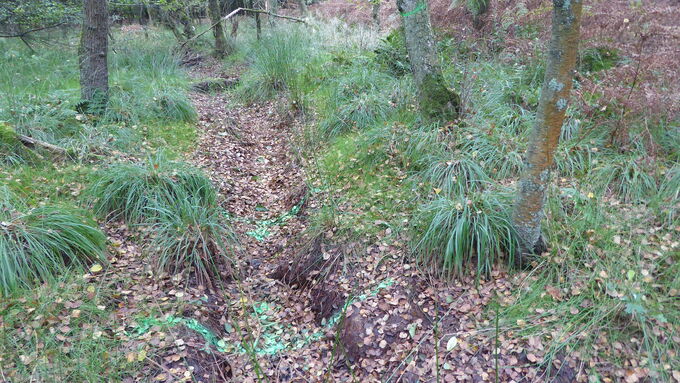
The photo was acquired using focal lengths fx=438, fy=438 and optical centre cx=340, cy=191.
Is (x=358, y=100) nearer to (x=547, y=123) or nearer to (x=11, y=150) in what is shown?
(x=547, y=123)

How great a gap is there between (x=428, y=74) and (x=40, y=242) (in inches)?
171

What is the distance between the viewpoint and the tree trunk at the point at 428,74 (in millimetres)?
5227

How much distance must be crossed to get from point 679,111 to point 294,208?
421cm

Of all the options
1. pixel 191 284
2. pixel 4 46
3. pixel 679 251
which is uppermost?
pixel 4 46

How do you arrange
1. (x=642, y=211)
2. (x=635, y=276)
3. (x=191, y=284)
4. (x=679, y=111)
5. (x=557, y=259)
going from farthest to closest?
(x=679, y=111) < (x=191, y=284) < (x=642, y=211) < (x=557, y=259) < (x=635, y=276)

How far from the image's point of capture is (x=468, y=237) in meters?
3.65

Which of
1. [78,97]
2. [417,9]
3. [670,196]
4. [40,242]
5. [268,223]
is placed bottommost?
[268,223]

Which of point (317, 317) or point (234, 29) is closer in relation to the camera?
point (317, 317)

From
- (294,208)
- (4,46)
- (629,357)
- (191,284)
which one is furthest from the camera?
(4,46)

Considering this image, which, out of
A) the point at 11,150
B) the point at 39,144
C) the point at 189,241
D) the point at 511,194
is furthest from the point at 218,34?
the point at 511,194

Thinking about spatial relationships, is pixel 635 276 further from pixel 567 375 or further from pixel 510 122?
pixel 510 122

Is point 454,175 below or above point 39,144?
below

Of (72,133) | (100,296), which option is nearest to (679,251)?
(100,296)

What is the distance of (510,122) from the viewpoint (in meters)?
5.36
